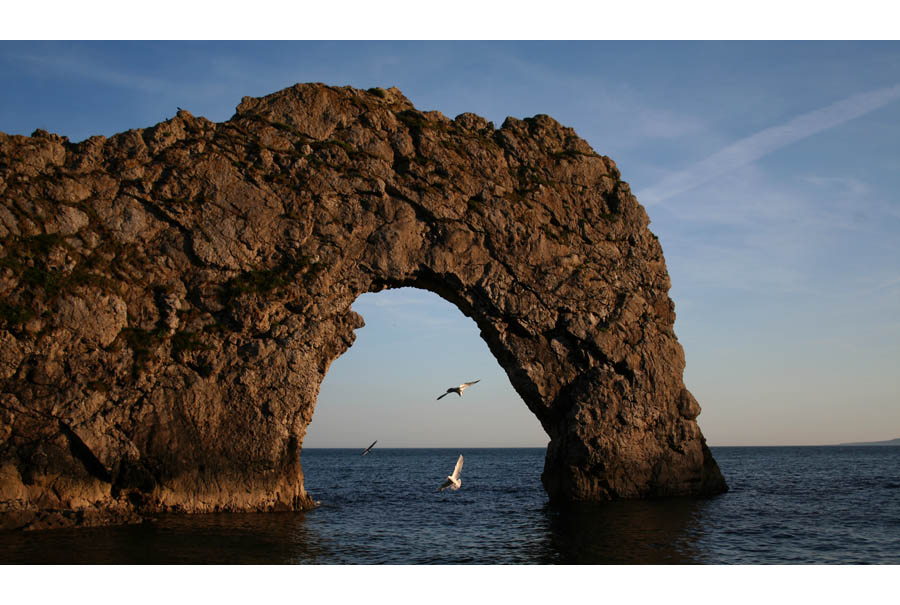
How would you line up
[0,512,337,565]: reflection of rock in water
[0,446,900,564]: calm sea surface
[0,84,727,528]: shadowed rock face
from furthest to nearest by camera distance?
[0,84,727,528]: shadowed rock face → [0,446,900,564]: calm sea surface → [0,512,337,565]: reflection of rock in water

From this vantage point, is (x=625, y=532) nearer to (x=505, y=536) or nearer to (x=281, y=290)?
(x=505, y=536)

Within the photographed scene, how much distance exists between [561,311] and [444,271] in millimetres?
6697

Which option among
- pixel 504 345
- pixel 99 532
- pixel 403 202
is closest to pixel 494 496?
pixel 504 345

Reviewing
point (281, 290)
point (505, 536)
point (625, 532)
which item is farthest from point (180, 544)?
point (625, 532)

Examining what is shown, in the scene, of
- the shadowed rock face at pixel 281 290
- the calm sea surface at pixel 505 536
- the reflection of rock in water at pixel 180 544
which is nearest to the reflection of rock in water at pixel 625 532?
the calm sea surface at pixel 505 536

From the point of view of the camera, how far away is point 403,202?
33.8m

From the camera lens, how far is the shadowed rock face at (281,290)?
2689 centimetres

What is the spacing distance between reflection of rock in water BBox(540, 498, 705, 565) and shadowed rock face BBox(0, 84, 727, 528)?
3209 millimetres

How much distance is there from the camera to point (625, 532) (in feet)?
79.8

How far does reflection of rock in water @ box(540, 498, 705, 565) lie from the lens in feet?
66.3

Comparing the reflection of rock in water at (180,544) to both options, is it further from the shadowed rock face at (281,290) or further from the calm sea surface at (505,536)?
the shadowed rock face at (281,290)

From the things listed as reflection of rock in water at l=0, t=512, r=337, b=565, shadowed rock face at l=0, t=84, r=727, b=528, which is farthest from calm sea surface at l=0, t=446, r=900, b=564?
shadowed rock face at l=0, t=84, r=727, b=528

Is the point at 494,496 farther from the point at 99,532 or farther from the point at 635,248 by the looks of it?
the point at 99,532

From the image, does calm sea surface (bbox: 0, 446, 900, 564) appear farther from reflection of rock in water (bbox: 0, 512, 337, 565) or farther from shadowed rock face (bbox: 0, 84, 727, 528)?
shadowed rock face (bbox: 0, 84, 727, 528)
